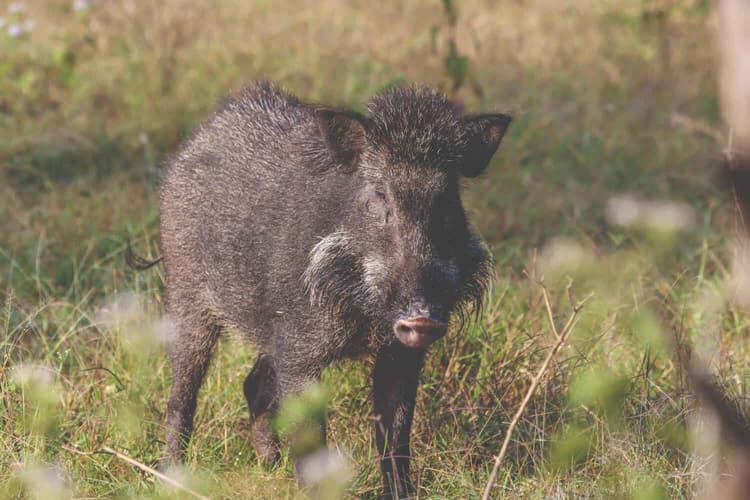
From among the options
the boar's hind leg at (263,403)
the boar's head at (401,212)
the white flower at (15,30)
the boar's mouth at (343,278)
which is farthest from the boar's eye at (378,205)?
the white flower at (15,30)

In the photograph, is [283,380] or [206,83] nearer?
[283,380]

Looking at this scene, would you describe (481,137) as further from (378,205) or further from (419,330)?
(419,330)

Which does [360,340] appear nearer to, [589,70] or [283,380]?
[283,380]


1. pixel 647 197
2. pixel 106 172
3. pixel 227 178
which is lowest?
pixel 647 197

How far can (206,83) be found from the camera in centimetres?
756

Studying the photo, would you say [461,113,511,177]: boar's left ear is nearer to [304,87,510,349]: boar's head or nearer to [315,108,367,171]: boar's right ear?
[304,87,510,349]: boar's head

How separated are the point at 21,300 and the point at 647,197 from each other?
135 inches

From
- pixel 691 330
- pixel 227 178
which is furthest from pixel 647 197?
pixel 227 178

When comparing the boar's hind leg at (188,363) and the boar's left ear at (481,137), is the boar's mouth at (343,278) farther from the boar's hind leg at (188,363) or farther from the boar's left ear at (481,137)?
the boar's hind leg at (188,363)

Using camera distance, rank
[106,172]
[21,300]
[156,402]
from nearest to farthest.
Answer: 1. [156,402]
2. [21,300]
3. [106,172]

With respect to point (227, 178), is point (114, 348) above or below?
below

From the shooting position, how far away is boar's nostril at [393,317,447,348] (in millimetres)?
3172

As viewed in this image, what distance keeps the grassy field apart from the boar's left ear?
23 cm

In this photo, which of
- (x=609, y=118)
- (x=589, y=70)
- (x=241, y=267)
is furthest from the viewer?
(x=589, y=70)
